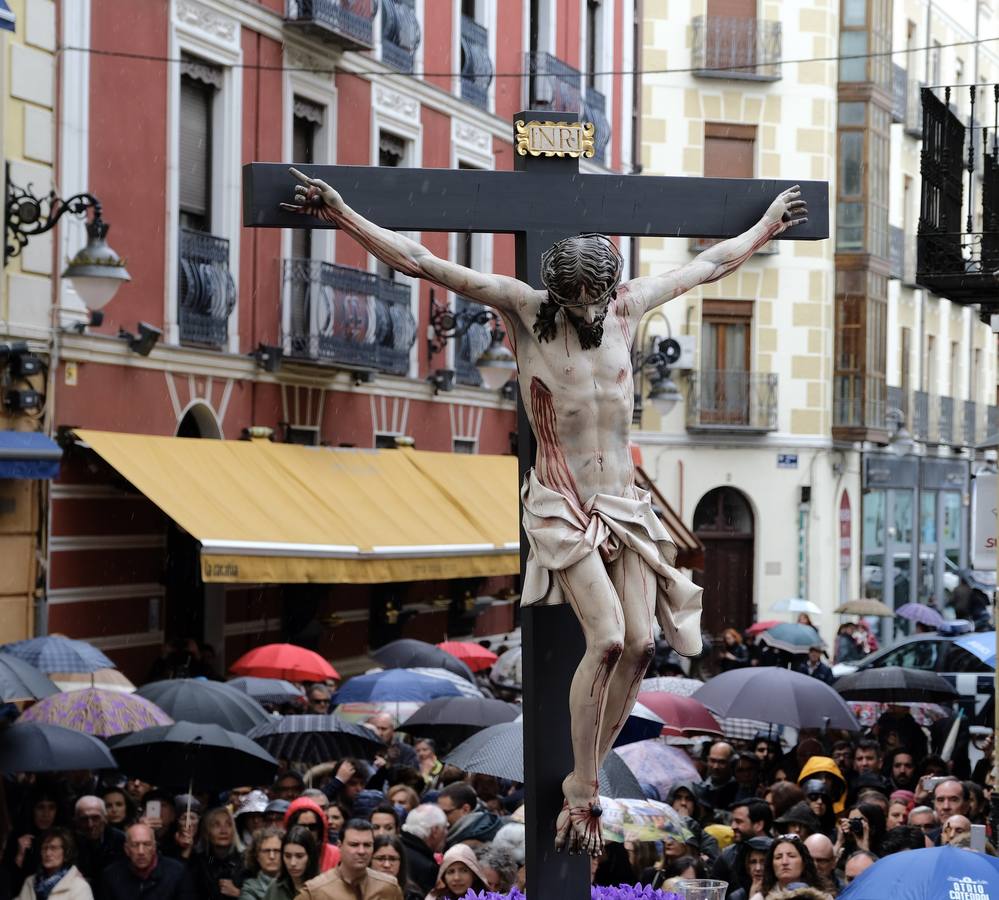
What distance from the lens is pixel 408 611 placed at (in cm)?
2527

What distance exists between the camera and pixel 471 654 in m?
19.5

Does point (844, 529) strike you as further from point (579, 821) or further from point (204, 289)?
point (579, 821)

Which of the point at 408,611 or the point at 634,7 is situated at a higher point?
the point at 634,7

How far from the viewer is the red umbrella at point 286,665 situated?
656 inches

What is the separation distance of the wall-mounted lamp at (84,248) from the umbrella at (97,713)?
461 cm

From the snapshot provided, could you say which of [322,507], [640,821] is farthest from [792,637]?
[640,821]

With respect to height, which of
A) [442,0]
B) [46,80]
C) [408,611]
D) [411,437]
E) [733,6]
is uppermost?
[733,6]

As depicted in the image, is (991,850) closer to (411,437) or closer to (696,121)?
(411,437)

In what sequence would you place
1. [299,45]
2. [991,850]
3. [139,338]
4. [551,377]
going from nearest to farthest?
[551,377] → [991,850] → [139,338] → [299,45]

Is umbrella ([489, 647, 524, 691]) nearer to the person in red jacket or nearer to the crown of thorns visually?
the person in red jacket

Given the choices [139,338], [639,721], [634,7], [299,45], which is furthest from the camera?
[634,7]

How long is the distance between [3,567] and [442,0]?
1091 centimetres

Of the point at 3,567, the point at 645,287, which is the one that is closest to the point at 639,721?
the point at 3,567

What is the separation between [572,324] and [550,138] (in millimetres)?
733
